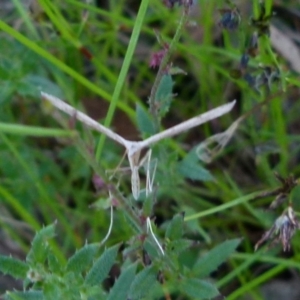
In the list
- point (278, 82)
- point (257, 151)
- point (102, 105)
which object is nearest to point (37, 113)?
point (102, 105)

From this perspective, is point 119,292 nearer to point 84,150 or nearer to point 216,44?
point 84,150

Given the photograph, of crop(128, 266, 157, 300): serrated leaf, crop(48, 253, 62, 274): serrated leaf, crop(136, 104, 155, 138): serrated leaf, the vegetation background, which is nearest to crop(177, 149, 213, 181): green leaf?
the vegetation background

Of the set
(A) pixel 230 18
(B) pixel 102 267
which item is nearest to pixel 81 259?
(B) pixel 102 267

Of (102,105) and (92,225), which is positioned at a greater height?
(102,105)

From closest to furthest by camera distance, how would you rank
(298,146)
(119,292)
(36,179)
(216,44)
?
(119,292), (36,179), (298,146), (216,44)

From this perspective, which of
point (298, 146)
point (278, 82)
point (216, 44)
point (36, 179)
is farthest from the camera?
point (216, 44)

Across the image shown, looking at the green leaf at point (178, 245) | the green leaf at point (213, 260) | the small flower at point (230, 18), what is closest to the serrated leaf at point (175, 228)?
the green leaf at point (178, 245)

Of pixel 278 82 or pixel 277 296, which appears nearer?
pixel 278 82

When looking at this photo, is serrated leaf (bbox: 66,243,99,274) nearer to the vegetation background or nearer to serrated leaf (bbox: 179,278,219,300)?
serrated leaf (bbox: 179,278,219,300)
